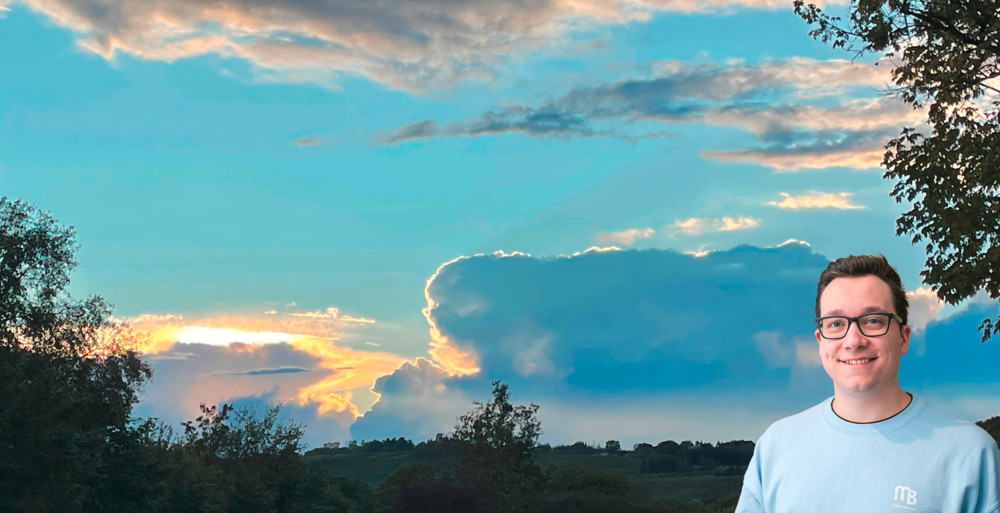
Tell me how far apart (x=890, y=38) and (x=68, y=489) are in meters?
35.6

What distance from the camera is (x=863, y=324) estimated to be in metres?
4.01

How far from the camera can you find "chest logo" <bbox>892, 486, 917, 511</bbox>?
3.92 metres

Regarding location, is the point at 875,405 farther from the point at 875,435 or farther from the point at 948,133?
the point at 948,133

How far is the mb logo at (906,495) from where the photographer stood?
392cm

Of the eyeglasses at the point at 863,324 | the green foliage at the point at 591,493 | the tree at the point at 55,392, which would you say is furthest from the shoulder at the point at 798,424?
the green foliage at the point at 591,493

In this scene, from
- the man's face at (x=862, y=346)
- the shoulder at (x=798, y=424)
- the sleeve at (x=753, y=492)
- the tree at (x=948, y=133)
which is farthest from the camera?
the tree at (x=948, y=133)

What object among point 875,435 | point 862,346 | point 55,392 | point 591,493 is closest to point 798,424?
point 875,435

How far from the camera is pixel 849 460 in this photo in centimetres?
404

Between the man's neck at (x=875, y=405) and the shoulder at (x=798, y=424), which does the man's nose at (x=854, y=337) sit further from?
the shoulder at (x=798, y=424)

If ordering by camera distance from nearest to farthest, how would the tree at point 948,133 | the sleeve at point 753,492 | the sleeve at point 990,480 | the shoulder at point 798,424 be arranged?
the sleeve at point 990,480, the shoulder at point 798,424, the sleeve at point 753,492, the tree at point 948,133

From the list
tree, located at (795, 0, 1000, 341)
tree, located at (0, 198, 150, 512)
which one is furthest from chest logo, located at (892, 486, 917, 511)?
tree, located at (0, 198, 150, 512)

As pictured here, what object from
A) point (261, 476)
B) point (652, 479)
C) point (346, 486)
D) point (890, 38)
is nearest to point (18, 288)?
point (261, 476)

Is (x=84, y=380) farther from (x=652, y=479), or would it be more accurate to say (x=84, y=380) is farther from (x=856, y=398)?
(x=652, y=479)

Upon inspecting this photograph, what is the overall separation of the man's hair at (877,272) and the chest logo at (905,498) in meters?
0.70
